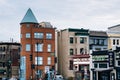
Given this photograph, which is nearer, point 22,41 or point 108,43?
point 22,41

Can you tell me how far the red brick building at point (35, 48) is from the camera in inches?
2844

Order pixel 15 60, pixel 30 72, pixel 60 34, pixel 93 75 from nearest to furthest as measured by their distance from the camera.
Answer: pixel 93 75, pixel 30 72, pixel 60 34, pixel 15 60

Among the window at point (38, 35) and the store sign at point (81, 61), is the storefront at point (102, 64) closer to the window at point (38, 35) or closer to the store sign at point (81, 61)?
the store sign at point (81, 61)

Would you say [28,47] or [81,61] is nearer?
[81,61]

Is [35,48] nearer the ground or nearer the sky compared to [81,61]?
nearer the sky

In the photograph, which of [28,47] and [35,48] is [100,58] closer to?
[35,48]

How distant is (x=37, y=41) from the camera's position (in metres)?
73.1

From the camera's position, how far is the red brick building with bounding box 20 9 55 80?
A: 72250mm

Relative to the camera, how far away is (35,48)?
7306 cm

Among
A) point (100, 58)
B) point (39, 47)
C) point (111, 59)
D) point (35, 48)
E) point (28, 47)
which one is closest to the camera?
point (111, 59)

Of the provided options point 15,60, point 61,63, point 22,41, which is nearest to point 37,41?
point 22,41

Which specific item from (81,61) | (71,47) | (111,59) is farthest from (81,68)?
(111,59)

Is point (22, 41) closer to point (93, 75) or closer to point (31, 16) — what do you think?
point (31, 16)

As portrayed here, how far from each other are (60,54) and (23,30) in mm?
10717
